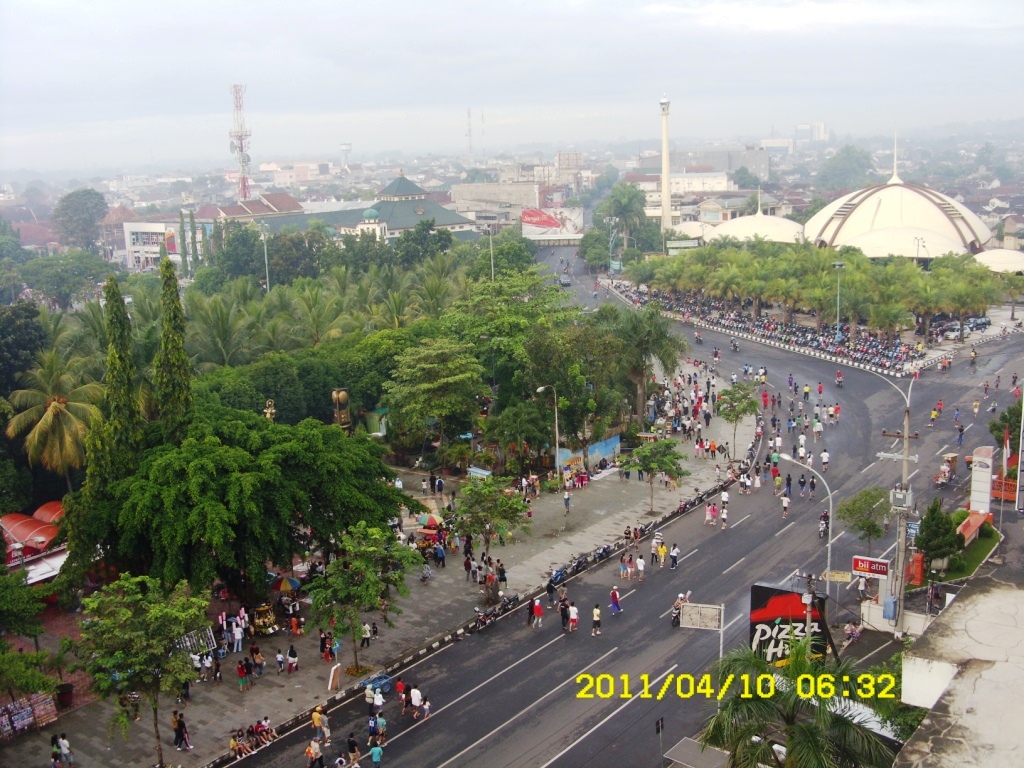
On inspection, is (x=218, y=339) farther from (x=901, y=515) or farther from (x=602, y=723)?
(x=901, y=515)

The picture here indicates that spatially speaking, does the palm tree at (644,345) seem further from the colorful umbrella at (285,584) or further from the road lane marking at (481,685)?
the colorful umbrella at (285,584)

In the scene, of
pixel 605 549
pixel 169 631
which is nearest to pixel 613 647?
pixel 605 549

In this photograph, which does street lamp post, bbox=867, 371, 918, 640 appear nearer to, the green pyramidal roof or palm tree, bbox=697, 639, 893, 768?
palm tree, bbox=697, 639, 893, 768

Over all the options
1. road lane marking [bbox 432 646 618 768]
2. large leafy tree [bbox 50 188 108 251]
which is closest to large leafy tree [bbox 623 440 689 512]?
road lane marking [bbox 432 646 618 768]

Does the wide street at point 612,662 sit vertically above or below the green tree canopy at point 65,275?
below

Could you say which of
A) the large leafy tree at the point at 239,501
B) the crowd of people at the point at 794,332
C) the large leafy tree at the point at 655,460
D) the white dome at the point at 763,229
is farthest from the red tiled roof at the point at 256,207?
the large leafy tree at the point at 239,501

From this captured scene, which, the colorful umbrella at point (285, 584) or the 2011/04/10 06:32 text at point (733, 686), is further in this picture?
the colorful umbrella at point (285, 584)

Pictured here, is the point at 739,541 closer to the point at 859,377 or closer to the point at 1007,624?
the point at 1007,624
